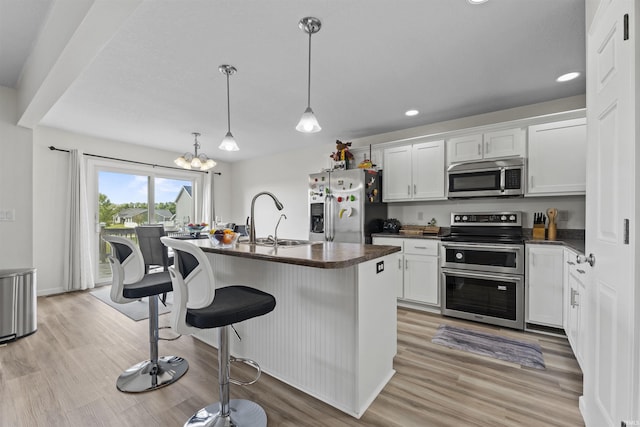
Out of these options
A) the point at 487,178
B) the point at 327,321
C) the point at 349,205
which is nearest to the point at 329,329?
the point at 327,321

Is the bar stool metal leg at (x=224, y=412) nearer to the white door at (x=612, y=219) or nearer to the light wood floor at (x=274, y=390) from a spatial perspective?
the light wood floor at (x=274, y=390)

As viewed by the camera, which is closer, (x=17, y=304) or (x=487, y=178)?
(x=17, y=304)

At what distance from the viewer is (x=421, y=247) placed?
134 inches

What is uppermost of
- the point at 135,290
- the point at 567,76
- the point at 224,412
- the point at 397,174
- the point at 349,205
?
the point at 567,76

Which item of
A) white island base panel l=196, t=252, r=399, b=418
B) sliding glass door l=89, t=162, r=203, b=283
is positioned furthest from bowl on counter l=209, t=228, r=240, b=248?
sliding glass door l=89, t=162, r=203, b=283

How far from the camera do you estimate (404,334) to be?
2.75m

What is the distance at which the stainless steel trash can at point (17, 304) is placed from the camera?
8.57 feet

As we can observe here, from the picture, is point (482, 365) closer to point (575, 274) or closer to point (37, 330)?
point (575, 274)

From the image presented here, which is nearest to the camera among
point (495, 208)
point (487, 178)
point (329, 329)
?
point (329, 329)

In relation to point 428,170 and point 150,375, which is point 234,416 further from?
point 428,170

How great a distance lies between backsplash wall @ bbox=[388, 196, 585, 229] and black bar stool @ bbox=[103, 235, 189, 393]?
327cm

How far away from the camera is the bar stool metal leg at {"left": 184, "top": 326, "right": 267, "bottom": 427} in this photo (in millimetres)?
1478

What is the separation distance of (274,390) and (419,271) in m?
2.27

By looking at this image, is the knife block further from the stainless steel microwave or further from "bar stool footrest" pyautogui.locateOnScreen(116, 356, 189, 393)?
"bar stool footrest" pyautogui.locateOnScreen(116, 356, 189, 393)
